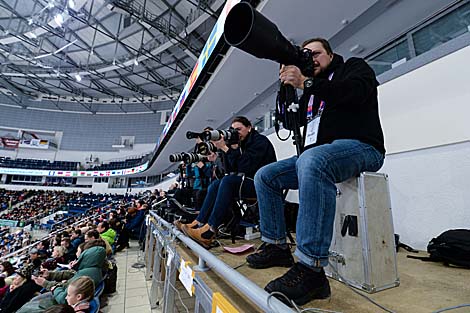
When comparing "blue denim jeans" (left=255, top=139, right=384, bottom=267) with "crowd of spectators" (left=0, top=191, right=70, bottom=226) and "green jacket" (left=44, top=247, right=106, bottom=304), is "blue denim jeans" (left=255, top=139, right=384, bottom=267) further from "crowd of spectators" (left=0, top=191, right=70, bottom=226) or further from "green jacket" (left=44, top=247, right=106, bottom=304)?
"crowd of spectators" (left=0, top=191, right=70, bottom=226)

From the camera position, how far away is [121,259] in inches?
173

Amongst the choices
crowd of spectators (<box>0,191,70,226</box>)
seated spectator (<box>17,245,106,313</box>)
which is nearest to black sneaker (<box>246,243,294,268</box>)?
seated spectator (<box>17,245,106,313</box>)

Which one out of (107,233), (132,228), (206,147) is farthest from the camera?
(132,228)

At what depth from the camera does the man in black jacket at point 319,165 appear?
0.63 metres

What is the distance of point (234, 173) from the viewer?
155 cm

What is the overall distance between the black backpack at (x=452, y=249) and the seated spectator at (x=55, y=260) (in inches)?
174

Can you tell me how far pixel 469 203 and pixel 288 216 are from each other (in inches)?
46.0

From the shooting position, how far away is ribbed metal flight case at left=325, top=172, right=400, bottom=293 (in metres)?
0.76

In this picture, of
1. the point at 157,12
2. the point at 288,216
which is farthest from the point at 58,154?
the point at 288,216

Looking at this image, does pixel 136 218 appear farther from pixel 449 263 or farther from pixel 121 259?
pixel 449 263

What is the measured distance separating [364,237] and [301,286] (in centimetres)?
33

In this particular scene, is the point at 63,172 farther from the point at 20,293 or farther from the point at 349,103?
the point at 349,103

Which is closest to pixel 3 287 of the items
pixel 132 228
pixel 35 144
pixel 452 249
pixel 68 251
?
pixel 68 251

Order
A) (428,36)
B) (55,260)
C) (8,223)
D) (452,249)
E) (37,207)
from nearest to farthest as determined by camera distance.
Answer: (452,249)
(428,36)
(55,260)
(8,223)
(37,207)
